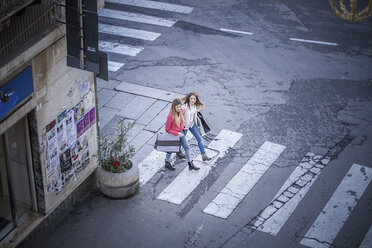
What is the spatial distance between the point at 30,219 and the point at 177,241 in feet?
8.61

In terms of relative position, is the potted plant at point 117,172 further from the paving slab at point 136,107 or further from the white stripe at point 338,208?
the white stripe at point 338,208

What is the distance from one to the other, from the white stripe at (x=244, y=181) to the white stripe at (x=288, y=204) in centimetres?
57

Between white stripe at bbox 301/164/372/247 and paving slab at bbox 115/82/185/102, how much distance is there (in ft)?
16.0

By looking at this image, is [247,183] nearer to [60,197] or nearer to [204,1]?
[60,197]

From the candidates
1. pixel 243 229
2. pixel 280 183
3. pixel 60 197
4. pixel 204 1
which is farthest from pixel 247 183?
pixel 204 1

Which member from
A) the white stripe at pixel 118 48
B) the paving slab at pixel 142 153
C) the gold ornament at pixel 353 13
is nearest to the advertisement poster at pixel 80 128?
the paving slab at pixel 142 153

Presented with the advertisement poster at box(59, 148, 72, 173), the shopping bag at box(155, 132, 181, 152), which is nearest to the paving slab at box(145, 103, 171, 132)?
the shopping bag at box(155, 132, 181, 152)

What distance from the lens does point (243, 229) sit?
10234 mm

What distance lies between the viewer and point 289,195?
1111 centimetres

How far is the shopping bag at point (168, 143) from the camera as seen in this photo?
37.1 ft

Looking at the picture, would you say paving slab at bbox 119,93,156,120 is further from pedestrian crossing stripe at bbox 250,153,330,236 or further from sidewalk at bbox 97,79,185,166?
pedestrian crossing stripe at bbox 250,153,330,236

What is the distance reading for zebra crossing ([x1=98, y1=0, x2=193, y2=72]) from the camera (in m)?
16.4

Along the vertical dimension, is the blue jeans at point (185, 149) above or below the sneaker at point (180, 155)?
above

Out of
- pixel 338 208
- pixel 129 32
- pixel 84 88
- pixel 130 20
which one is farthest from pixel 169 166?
pixel 130 20
